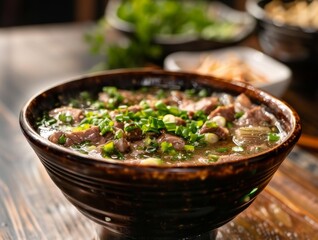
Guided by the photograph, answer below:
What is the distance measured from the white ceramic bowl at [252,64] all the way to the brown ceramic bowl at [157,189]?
126cm

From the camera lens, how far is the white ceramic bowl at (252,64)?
2.79m

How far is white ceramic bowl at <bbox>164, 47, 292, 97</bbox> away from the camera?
2795mm

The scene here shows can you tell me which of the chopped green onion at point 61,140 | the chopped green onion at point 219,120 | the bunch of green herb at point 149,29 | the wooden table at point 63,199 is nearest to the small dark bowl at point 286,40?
the wooden table at point 63,199

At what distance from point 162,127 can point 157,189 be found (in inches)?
13.9

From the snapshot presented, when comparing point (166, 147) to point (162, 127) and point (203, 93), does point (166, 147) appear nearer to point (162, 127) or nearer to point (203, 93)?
point (162, 127)

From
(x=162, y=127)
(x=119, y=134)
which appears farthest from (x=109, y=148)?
(x=162, y=127)

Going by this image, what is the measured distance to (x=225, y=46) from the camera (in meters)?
3.56

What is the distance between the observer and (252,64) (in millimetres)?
3229

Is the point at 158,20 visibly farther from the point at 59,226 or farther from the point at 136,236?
the point at 136,236

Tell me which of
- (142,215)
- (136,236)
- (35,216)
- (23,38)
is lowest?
(23,38)

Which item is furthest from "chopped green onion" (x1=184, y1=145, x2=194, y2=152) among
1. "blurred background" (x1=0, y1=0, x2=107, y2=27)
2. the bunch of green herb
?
"blurred background" (x1=0, y1=0, x2=107, y2=27)

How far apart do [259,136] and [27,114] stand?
0.75m

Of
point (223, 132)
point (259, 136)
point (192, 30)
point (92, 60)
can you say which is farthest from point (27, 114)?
point (192, 30)

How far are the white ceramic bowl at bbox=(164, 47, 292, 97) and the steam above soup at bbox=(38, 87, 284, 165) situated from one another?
0.92 meters
